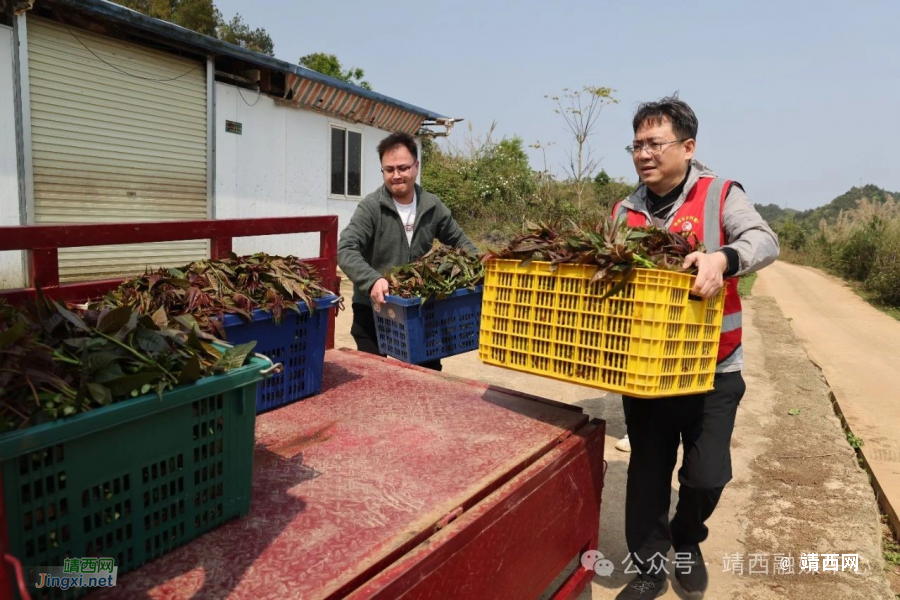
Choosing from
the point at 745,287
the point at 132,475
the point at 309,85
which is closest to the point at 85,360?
the point at 132,475

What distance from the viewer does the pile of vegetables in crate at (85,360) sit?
4.04 ft

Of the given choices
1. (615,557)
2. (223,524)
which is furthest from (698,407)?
(223,524)

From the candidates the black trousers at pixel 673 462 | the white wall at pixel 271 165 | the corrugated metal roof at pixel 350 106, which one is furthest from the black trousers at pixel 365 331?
the corrugated metal roof at pixel 350 106

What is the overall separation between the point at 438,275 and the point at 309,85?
28.2ft

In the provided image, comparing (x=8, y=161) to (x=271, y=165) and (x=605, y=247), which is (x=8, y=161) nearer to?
(x=271, y=165)

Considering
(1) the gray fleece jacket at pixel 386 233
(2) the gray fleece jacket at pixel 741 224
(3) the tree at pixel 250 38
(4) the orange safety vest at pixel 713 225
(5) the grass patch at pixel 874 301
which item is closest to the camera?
(2) the gray fleece jacket at pixel 741 224

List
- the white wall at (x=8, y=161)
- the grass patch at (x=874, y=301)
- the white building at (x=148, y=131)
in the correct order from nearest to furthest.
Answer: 1. the white wall at (x=8, y=161)
2. the white building at (x=148, y=131)
3. the grass patch at (x=874, y=301)

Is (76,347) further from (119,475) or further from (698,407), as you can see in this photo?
(698,407)

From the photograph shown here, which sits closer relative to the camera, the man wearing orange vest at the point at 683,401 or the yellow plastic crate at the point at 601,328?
the yellow plastic crate at the point at 601,328

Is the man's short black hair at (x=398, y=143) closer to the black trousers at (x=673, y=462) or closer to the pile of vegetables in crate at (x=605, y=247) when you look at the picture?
the pile of vegetables in crate at (x=605, y=247)

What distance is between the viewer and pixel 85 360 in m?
1.37

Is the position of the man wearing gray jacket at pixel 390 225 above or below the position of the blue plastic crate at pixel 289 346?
above

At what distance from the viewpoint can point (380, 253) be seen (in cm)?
380

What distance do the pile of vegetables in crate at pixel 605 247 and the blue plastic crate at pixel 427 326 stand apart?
860 mm
